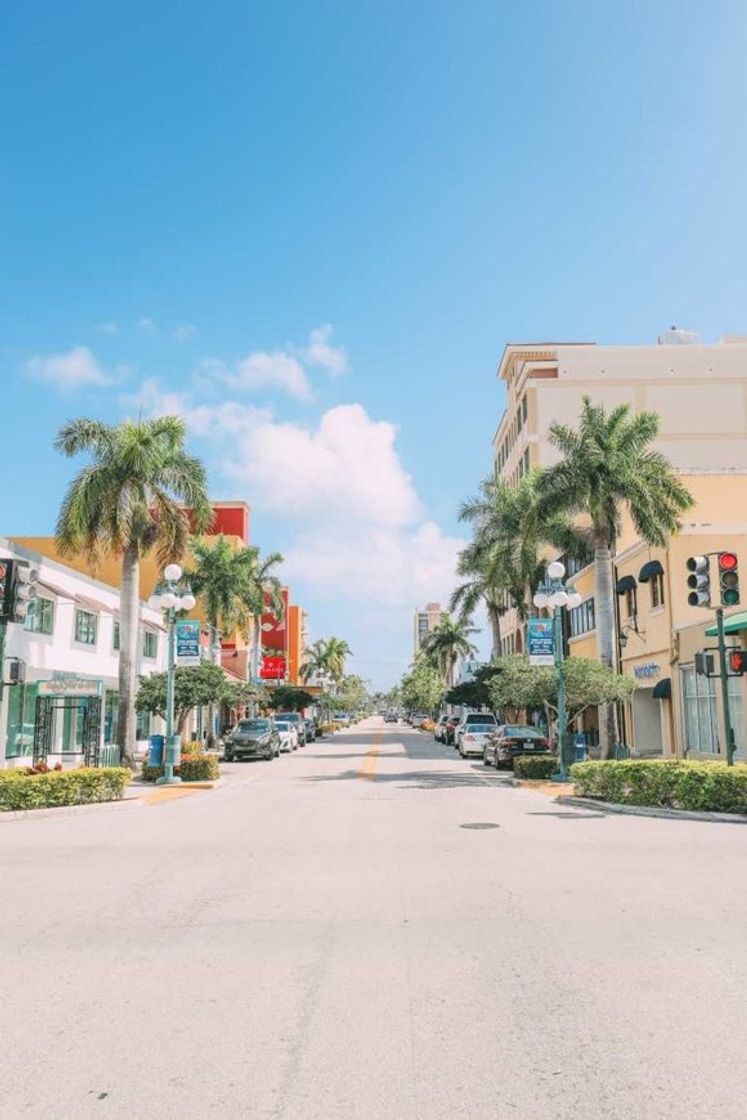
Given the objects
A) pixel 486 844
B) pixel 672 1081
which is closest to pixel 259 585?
pixel 486 844

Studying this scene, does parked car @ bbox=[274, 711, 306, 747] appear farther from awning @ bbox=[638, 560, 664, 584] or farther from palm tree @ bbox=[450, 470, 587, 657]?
awning @ bbox=[638, 560, 664, 584]

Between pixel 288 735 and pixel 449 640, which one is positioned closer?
pixel 288 735

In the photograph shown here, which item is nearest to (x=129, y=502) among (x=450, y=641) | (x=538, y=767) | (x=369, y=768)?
(x=369, y=768)

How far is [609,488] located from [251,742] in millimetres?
18690

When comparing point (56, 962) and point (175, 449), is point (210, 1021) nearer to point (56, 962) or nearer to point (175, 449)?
point (56, 962)

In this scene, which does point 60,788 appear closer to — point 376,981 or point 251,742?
point 376,981

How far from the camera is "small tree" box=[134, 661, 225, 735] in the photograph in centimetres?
3272

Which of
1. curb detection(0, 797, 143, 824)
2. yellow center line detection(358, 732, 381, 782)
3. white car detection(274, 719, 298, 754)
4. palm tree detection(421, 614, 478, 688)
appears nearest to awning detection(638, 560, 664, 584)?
yellow center line detection(358, 732, 381, 782)

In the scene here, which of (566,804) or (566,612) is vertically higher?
(566,612)

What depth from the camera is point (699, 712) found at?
96.0 ft

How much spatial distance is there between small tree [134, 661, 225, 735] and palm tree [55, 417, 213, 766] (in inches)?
152

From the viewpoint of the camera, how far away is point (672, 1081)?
14.1 feet

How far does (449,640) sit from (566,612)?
35.6 m

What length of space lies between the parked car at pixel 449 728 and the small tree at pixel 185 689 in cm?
2253
